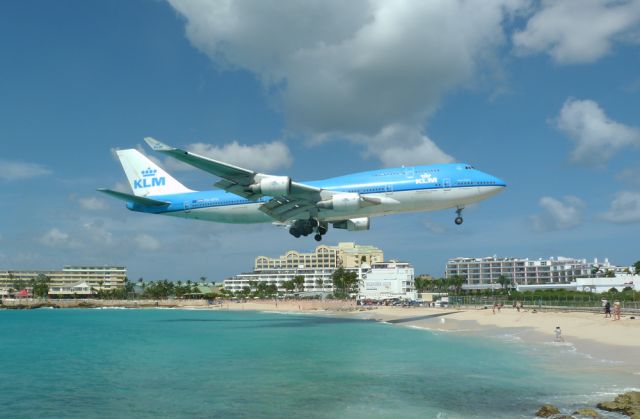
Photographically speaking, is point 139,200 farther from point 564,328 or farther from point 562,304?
point 562,304

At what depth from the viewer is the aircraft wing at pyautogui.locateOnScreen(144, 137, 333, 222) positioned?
131 feet

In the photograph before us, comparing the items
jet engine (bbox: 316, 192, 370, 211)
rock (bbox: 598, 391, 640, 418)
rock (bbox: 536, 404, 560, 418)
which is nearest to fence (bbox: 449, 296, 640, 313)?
jet engine (bbox: 316, 192, 370, 211)

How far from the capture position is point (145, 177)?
60.8 m

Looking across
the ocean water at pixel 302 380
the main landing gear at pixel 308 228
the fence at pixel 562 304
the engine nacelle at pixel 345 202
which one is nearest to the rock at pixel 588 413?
the ocean water at pixel 302 380

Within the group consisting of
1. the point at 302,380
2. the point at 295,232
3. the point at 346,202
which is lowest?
the point at 302,380

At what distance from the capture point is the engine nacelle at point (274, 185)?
43188mm

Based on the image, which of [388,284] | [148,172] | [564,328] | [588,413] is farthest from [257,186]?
[388,284]

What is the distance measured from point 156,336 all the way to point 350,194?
50726mm

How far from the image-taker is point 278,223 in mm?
53156

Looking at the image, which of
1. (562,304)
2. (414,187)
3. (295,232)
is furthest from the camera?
(562,304)

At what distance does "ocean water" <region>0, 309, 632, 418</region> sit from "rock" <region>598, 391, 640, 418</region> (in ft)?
4.89

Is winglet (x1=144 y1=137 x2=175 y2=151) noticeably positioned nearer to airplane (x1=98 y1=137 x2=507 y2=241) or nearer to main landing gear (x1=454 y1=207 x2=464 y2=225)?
airplane (x1=98 y1=137 x2=507 y2=241)

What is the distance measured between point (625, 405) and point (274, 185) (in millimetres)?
26772

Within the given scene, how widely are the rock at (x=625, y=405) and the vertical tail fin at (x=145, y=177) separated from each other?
40.7 m
